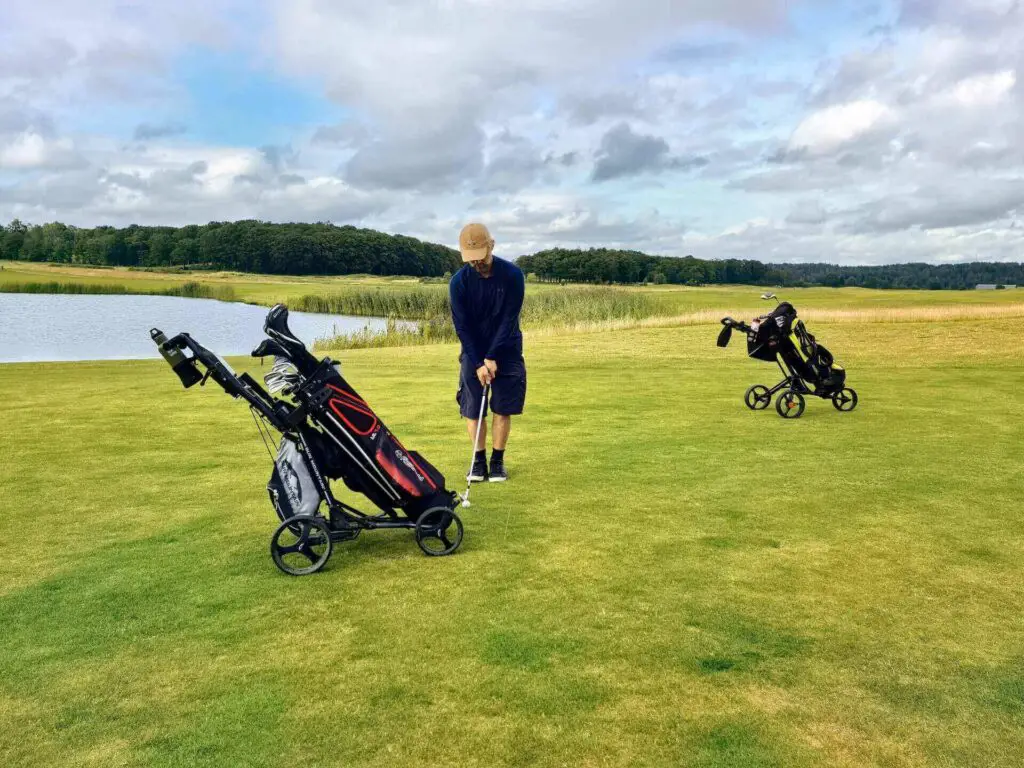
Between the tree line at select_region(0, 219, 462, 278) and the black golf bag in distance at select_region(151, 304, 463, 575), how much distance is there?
8667 cm

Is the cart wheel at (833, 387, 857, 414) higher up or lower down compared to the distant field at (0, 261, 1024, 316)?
lower down

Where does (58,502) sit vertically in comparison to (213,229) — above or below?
below

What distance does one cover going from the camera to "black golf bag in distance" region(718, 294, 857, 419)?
36.2 ft

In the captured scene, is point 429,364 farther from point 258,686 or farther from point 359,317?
point 359,317

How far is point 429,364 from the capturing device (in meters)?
20.1

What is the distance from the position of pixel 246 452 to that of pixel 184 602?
4334 mm

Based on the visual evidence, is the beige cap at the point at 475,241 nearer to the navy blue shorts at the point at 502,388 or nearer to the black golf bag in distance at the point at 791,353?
the navy blue shorts at the point at 502,388

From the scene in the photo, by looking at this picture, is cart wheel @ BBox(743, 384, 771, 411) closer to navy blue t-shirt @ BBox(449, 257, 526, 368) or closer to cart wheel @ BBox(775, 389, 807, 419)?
cart wheel @ BBox(775, 389, 807, 419)

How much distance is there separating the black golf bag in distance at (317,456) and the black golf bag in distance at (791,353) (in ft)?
21.5

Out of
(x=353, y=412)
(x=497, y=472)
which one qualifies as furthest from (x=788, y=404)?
(x=353, y=412)

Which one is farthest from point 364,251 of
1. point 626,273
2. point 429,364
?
point 429,364

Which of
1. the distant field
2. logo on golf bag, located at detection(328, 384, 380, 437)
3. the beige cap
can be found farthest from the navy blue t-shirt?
the distant field

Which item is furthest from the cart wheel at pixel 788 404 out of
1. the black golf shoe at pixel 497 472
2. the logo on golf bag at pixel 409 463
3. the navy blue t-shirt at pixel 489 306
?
the logo on golf bag at pixel 409 463

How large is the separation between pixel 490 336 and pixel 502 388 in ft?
1.47
